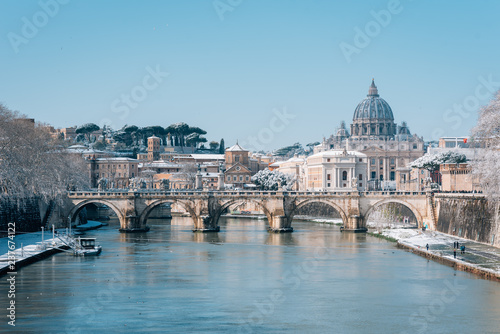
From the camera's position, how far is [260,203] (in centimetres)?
8144

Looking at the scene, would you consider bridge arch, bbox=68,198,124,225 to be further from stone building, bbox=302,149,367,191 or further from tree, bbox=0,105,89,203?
stone building, bbox=302,149,367,191

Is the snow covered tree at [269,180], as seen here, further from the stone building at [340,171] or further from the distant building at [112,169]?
the distant building at [112,169]

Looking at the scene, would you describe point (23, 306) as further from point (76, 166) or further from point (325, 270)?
point (76, 166)

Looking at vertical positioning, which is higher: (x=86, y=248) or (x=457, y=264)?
(x=86, y=248)

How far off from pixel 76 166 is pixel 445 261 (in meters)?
57.2

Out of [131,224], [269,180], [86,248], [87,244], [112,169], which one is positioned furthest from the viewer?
[112,169]

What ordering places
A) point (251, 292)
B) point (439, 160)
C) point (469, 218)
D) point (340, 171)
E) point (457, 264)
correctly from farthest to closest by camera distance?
point (340, 171), point (439, 160), point (469, 218), point (457, 264), point (251, 292)

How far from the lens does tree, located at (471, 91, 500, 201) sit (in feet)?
177

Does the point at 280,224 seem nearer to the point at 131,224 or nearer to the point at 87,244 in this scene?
the point at 131,224

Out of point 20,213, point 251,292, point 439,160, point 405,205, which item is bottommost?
point 251,292

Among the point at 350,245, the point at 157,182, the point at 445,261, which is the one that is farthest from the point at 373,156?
the point at 445,261

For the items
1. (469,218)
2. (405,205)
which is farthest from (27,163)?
(469,218)

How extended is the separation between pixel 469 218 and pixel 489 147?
900 centimetres

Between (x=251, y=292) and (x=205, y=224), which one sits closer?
(x=251, y=292)
